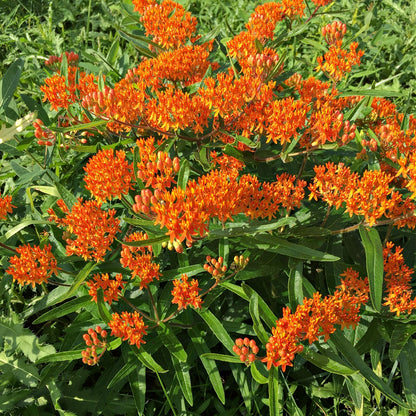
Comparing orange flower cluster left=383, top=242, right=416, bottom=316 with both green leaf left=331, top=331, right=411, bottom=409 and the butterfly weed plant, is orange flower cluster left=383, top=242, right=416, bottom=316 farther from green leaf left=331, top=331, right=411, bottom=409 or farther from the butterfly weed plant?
→ green leaf left=331, top=331, right=411, bottom=409

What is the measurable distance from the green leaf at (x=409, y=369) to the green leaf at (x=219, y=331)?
2.96ft

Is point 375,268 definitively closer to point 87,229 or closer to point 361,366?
point 361,366

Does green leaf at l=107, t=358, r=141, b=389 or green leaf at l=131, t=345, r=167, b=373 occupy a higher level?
green leaf at l=131, t=345, r=167, b=373

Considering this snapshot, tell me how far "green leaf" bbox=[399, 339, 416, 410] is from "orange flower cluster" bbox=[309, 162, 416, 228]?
0.68 m

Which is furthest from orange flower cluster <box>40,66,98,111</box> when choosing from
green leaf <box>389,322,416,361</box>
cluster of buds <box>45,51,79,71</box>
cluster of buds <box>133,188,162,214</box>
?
green leaf <box>389,322,416,361</box>

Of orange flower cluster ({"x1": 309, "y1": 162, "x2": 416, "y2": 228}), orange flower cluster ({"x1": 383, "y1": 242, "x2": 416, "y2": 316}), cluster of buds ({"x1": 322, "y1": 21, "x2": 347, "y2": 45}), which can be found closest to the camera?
orange flower cluster ({"x1": 309, "y1": 162, "x2": 416, "y2": 228})

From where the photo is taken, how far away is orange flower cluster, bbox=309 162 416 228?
2043 mm

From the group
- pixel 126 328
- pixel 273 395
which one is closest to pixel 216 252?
pixel 126 328

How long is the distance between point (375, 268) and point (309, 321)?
412mm

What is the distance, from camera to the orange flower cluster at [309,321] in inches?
72.4

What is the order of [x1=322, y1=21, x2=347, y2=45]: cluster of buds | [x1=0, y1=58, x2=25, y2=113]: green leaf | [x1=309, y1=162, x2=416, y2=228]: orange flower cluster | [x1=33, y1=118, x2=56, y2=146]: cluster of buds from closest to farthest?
[x1=309, y1=162, x2=416, y2=228]: orange flower cluster
[x1=33, y1=118, x2=56, y2=146]: cluster of buds
[x1=0, y1=58, x2=25, y2=113]: green leaf
[x1=322, y1=21, x2=347, y2=45]: cluster of buds

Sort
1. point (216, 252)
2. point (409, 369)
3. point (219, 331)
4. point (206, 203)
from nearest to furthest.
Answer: point (206, 203) < point (219, 331) < point (409, 369) < point (216, 252)

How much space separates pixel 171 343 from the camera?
7.39 feet

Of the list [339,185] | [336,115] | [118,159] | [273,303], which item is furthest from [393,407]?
[118,159]
